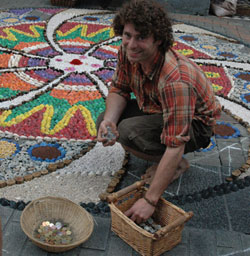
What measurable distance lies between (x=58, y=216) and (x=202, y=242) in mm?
867

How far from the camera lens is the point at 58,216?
247 centimetres

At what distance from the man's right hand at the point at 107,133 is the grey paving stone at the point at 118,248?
0.60 m

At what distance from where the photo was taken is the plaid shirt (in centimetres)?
224

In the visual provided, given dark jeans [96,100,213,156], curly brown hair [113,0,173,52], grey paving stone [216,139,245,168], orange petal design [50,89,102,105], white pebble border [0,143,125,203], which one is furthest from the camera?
orange petal design [50,89,102,105]

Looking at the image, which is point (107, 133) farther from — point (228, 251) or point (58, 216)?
point (228, 251)

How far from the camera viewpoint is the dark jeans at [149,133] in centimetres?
263

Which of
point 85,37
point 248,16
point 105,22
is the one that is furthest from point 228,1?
point 85,37

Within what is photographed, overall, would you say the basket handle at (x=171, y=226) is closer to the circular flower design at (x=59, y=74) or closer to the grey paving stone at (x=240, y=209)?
the grey paving stone at (x=240, y=209)

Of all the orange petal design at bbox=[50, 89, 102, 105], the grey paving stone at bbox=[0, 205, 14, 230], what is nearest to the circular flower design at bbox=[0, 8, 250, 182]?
the orange petal design at bbox=[50, 89, 102, 105]

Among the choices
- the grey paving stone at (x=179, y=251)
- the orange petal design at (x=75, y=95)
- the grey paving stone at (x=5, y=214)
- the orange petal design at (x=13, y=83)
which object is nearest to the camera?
the grey paving stone at (x=179, y=251)

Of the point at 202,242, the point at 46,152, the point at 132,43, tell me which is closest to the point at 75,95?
the point at 46,152

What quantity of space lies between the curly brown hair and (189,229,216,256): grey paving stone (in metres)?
1.11

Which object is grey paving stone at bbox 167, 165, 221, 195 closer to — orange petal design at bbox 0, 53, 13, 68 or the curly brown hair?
the curly brown hair

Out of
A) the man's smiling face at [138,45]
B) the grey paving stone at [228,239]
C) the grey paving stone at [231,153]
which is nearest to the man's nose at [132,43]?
the man's smiling face at [138,45]
